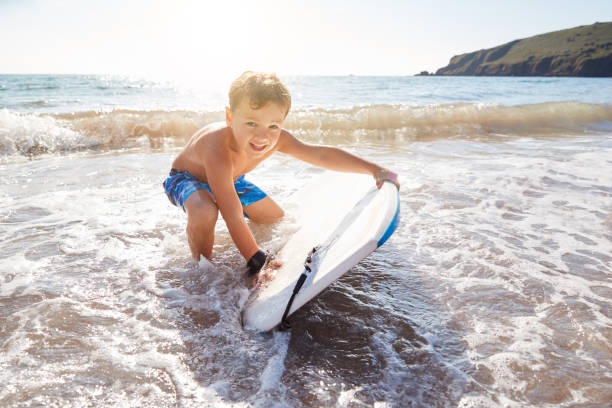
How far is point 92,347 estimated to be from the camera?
1.46 m

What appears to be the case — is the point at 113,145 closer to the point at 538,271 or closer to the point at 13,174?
the point at 13,174

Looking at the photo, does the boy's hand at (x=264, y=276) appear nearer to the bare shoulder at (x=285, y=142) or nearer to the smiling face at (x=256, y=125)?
the smiling face at (x=256, y=125)

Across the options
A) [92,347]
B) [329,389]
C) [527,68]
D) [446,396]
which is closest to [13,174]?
[92,347]

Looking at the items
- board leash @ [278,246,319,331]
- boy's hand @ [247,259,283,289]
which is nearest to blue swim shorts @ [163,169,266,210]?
boy's hand @ [247,259,283,289]

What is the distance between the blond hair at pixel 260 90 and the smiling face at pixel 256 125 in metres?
0.02

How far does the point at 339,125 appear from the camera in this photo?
27.4ft

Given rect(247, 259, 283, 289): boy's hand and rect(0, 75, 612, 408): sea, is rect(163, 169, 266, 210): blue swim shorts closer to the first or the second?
rect(0, 75, 612, 408): sea

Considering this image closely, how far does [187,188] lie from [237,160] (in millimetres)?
336

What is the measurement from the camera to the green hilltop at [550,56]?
177 ft

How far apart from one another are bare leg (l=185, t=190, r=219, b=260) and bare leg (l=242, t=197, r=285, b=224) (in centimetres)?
63

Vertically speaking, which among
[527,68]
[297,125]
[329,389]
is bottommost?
[329,389]

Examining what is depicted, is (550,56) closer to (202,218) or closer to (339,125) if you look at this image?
(339,125)

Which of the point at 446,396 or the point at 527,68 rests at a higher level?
the point at 527,68

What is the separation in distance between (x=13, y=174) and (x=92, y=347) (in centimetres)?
395
